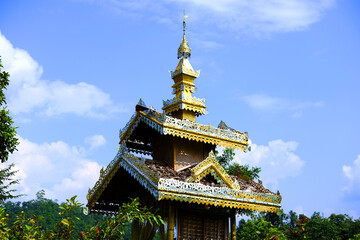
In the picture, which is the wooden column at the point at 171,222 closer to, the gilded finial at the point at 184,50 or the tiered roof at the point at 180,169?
the tiered roof at the point at 180,169

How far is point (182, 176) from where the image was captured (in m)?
15.1

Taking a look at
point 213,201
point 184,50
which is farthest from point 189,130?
point 184,50

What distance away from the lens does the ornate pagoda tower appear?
1443 cm

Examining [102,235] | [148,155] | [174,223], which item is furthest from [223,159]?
[102,235]

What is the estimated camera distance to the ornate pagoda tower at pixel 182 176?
1443 centimetres

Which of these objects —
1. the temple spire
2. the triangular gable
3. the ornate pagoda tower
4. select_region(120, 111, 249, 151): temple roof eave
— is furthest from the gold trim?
the temple spire

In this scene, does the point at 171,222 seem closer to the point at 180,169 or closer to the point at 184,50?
the point at 180,169

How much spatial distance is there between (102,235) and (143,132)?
23.6 feet

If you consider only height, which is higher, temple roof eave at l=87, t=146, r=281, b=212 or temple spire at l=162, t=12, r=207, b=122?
temple spire at l=162, t=12, r=207, b=122

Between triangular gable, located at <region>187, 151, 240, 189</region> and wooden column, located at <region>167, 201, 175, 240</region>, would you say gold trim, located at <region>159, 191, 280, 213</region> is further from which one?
wooden column, located at <region>167, 201, 175, 240</region>

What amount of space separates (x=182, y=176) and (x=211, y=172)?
1.03 meters

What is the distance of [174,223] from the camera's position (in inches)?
586

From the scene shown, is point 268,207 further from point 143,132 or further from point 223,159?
point 223,159

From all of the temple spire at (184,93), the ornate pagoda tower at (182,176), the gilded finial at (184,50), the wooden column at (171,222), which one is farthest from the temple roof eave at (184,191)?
the gilded finial at (184,50)
